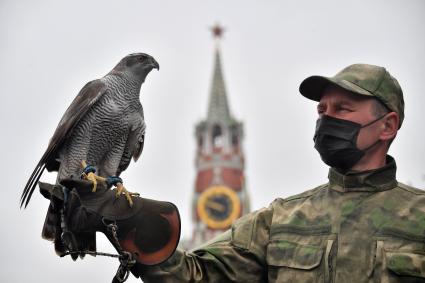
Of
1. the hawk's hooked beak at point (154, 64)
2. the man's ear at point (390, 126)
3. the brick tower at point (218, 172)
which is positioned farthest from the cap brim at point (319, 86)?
the brick tower at point (218, 172)

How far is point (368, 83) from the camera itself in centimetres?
386

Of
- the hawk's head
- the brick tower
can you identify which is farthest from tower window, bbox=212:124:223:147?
the hawk's head

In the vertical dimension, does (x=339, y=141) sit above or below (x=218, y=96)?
below

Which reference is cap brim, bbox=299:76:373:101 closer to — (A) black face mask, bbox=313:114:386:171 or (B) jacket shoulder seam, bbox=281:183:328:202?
(A) black face mask, bbox=313:114:386:171

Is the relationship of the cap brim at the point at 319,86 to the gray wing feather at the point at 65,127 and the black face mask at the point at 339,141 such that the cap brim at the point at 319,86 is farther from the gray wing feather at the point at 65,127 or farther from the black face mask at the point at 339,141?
the gray wing feather at the point at 65,127

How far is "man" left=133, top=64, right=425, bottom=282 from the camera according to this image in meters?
3.67

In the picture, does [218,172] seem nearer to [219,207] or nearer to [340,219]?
[219,207]

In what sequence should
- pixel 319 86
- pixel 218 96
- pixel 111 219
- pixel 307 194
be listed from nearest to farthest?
pixel 111 219
pixel 319 86
pixel 307 194
pixel 218 96

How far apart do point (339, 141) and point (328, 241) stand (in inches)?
19.7

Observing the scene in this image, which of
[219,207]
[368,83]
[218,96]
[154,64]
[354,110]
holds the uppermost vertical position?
[218,96]

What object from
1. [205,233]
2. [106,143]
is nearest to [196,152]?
[205,233]

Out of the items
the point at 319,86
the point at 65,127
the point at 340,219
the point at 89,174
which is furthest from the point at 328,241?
the point at 65,127

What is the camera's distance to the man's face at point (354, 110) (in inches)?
152

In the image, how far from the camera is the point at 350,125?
384 centimetres
